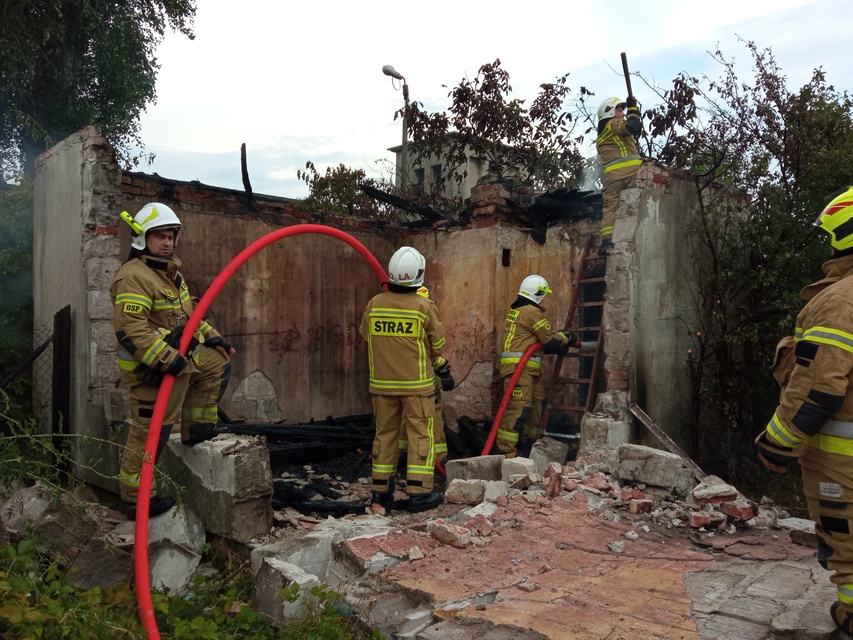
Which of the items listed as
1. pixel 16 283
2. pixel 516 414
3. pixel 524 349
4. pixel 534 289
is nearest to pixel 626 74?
pixel 534 289

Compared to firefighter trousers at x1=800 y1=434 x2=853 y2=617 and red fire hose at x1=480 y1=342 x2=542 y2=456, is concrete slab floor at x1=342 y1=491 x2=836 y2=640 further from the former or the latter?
red fire hose at x1=480 y1=342 x2=542 y2=456

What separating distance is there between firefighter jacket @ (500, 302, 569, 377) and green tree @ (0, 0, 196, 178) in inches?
320

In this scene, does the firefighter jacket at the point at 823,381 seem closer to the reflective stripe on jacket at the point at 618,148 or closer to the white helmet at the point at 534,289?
the reflective stripe on jacket at the point at 618,148

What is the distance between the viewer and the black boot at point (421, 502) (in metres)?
5.43

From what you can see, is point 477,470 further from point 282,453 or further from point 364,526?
point 282,453

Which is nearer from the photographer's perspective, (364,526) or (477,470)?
(364,526)

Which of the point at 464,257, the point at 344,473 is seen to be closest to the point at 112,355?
the point at 344,473

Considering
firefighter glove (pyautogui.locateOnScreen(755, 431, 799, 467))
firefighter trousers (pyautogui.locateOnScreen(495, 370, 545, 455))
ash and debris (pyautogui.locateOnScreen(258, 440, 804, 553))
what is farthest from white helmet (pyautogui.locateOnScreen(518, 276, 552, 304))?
firefighter glove (pyautogui.locateOnScreen(755, 431, 799, 467))

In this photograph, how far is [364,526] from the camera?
470cm

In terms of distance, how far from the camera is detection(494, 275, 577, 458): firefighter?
7164 mm

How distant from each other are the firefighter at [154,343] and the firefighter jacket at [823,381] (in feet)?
11.3

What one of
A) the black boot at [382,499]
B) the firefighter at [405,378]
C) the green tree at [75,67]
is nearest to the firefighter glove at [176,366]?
the firefighter at [405,378]

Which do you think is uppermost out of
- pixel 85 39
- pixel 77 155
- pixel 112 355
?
pixel 85 39

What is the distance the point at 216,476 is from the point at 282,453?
7.49 feet
